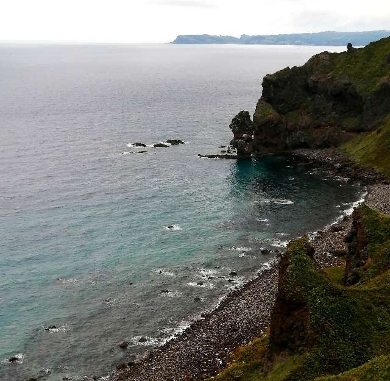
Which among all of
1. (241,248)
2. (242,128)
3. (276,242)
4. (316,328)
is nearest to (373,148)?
(242,128)

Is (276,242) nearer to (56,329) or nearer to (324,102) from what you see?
(56,329)

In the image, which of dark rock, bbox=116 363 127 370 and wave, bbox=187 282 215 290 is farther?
wave, bbox=187 282 215 290

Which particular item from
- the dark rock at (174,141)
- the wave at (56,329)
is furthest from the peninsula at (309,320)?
the dark rock at (174,141)

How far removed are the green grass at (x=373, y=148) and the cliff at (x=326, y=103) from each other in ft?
2.02

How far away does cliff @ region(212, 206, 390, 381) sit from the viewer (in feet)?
130

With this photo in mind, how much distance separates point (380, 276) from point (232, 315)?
69.0ft

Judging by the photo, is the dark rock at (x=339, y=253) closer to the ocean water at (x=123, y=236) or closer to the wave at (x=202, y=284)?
the ocean water at (x=123, y=236)

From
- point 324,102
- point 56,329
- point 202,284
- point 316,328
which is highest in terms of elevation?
point 324,102

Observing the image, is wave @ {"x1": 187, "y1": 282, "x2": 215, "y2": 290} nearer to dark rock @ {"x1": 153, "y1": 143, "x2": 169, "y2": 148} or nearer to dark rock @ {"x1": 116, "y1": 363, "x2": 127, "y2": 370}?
dark rock @ {"x1": 116, "y1": 363, "x2": 127, "y2": 370}

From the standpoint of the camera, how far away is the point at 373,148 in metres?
125

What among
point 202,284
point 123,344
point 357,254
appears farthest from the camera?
point 202,284

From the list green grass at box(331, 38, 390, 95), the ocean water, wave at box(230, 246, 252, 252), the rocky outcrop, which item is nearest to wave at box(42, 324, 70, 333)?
the ocean water

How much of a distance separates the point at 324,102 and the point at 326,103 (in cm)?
78

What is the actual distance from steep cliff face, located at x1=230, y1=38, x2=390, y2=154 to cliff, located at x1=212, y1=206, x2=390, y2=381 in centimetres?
9677
